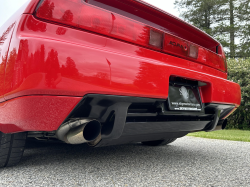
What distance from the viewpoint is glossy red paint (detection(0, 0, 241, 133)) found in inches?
48.6

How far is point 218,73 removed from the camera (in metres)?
2.31

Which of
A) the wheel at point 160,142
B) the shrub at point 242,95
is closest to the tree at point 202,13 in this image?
the shrub at point 242,95

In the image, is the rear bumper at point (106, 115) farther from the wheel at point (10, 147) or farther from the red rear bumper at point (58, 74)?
the wheel at point (10, 147)

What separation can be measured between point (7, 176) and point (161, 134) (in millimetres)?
1216

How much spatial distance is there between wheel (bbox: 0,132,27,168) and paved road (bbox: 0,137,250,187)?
0.25 feet

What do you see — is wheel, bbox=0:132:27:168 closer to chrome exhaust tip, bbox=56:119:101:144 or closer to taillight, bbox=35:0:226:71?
chrome exhaust tip, bbox=56:119:101:144

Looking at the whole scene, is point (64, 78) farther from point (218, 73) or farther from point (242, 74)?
point (242, 74)

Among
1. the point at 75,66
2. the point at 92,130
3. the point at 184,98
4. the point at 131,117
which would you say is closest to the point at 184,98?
the point at 184,98

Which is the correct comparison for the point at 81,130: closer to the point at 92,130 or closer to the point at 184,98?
the point at 92,130

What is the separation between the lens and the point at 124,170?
1.89m

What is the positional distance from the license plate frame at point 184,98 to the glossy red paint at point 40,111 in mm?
781

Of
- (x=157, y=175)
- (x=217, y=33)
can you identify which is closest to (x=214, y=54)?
(x=157, y=175)

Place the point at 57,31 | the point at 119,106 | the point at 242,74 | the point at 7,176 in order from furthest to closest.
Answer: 1. the point at 242,74
2. the point at 7,176
3. the point at 119,106
4. the point at 57,31

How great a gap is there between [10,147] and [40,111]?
78cm
